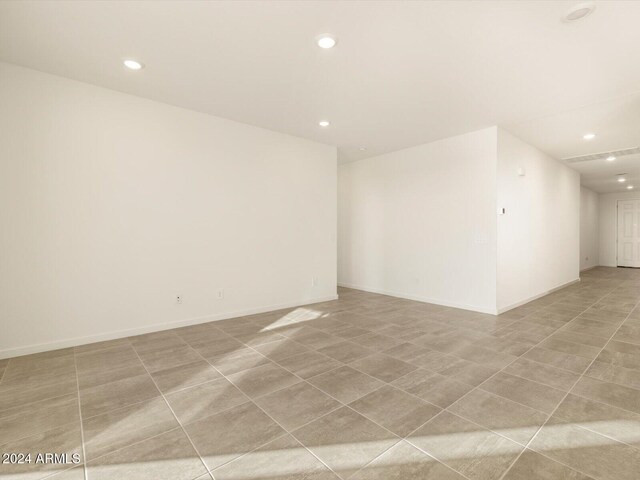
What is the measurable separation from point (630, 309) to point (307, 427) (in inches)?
238

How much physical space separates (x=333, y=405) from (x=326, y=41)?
9.68 feet

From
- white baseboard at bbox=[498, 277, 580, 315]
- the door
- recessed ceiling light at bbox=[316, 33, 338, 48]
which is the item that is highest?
recessed ceiling light at bbox=[316, 33, 338, 48]

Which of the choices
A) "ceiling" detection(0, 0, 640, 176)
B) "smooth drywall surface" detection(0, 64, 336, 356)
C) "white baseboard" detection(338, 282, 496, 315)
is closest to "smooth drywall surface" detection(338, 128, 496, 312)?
"white baseboard" detection(338, 282, 496, 315)

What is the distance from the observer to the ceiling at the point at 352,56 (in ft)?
7.66

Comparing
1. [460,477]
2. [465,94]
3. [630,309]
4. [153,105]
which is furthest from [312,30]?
[630,309]

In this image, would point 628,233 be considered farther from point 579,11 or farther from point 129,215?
point 129,215

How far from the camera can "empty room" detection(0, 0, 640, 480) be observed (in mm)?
1873

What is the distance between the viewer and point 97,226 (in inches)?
138

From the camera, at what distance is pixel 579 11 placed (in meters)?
2.28

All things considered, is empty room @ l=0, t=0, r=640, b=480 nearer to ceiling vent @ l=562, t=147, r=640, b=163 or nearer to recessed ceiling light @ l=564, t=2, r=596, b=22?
recessed ceiling light @ l=564, t=2, r=596, b=22

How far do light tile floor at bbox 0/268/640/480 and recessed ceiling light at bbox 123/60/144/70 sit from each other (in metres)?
2.94

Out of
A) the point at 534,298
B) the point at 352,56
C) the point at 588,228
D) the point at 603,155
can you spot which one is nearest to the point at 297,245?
the point at 352,56

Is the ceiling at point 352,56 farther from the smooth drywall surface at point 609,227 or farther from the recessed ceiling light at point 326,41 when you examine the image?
the smooth drywall surface at point 609,227

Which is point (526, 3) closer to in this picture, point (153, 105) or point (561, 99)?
point (561, 99)
